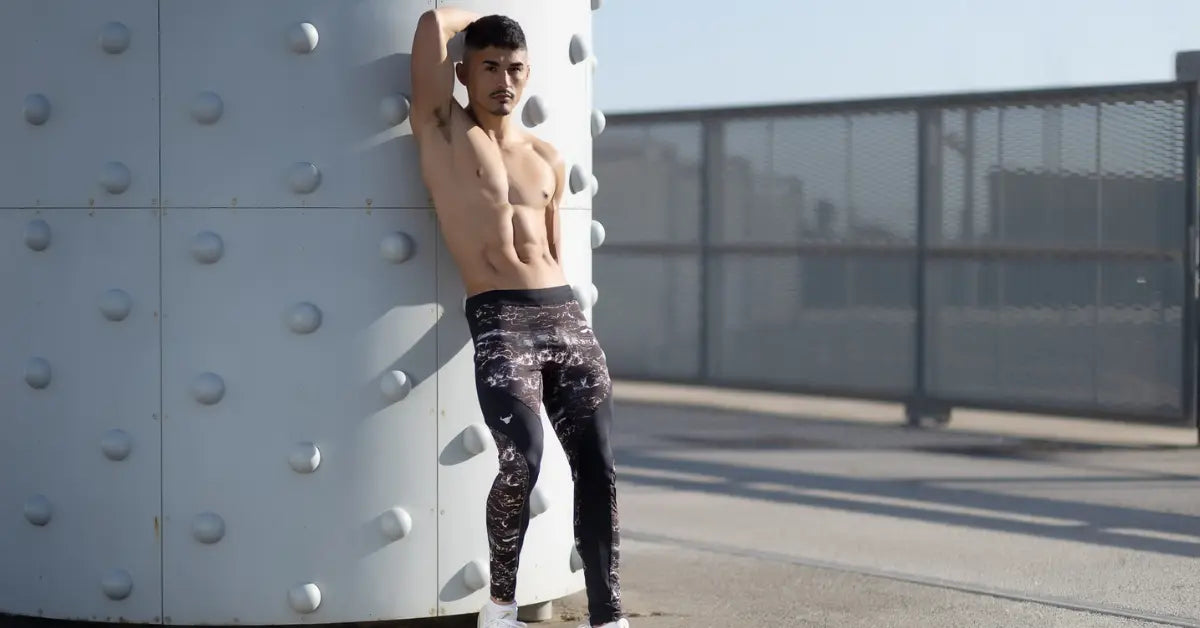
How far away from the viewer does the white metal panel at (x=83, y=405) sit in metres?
5.22

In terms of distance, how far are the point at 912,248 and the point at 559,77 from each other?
7113 mm

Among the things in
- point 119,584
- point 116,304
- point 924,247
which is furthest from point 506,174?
point 924,247

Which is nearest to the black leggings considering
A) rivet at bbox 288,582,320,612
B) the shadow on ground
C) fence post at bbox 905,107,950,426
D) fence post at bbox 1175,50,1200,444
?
rivet at bbox 288,582,320,612

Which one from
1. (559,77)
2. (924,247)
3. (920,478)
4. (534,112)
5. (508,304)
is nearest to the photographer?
(508,304)

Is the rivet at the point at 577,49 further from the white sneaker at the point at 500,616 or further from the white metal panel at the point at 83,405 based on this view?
the white sneaker at the point at 500,616

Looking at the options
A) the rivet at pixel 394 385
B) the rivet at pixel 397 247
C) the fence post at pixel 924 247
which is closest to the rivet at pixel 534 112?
the rivet at pixel 397 247

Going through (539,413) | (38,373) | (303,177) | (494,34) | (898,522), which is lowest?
(898,522)

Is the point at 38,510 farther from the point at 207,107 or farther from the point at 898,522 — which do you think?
the point at 898,522

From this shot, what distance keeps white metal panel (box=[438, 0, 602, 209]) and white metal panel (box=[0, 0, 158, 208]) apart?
0.94 m

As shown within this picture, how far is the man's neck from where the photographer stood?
518 cm

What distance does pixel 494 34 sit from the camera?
16.6 feet

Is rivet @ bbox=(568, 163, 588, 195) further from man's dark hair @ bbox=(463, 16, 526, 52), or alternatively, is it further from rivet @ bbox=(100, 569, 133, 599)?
rivet @ bbox=(100, 569, 133, 599)

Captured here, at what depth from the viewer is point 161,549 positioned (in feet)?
17.2

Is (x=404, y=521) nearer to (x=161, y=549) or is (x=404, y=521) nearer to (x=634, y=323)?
(x=161, y=549)
